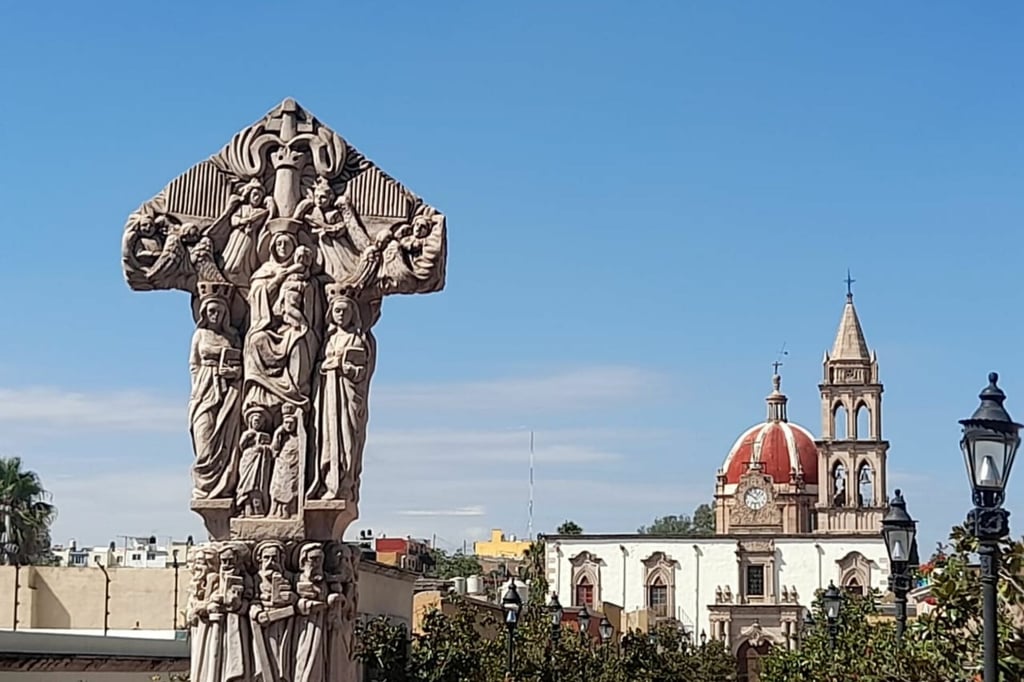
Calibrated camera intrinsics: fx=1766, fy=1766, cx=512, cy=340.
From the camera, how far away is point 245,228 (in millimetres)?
8156

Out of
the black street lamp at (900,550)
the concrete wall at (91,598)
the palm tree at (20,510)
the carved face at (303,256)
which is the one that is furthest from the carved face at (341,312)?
the palm tree at (20,510)

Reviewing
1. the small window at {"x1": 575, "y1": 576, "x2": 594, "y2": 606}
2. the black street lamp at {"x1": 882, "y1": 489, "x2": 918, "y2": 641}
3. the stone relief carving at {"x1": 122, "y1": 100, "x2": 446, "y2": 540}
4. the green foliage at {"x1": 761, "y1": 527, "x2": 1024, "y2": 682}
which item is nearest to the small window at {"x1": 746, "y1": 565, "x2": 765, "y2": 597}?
the small window at {"x1": 575, "y1": 576, "x2": 594, "y2": 606}

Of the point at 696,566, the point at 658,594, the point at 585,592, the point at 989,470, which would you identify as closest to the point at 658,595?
the point at 658,594

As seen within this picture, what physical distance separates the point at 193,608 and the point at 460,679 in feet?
54.3

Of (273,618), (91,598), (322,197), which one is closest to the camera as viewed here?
(273,618)

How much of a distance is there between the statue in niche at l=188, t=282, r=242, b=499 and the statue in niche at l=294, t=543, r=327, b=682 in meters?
0.49

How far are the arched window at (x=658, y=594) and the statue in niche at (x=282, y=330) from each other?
3253 inches

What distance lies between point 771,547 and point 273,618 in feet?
272

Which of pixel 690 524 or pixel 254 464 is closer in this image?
pixel 254 464

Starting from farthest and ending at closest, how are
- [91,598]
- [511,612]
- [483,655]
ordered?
[91,598] → [483,655] → [511,612]

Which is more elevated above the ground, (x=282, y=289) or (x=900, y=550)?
(x=282, y=289)

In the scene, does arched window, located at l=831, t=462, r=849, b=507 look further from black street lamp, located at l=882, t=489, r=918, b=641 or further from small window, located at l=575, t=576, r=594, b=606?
black street lamp, located at l=882, t=489, r=918, b=641

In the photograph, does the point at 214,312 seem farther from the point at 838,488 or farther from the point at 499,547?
the point at 499,547

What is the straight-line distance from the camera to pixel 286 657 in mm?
7738
